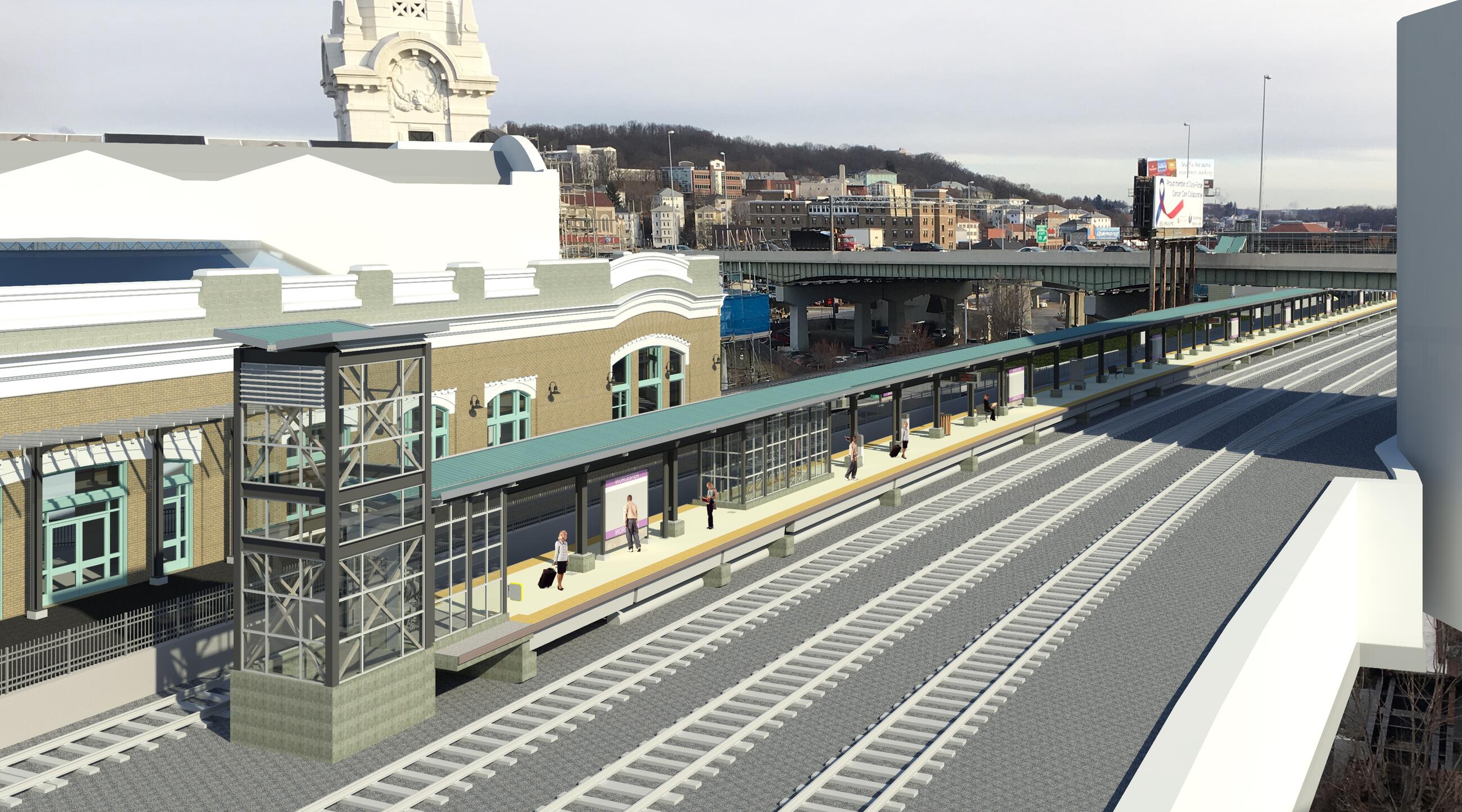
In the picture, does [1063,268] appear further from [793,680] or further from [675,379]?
[793,680]

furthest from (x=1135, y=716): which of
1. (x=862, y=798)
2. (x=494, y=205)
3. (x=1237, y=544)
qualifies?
(x=494, y=205)

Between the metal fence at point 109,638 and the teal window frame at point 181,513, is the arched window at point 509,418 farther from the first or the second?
the metal fence at point 109,638

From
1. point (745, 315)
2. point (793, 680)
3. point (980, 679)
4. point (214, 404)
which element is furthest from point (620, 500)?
point (745, 315)

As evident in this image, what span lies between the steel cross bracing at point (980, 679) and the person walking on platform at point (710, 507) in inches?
263

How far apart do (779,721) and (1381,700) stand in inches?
1032

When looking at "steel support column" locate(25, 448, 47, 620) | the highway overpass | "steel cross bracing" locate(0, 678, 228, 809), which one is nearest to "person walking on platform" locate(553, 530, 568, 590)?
"steel cross bracing" locate(0, 678, 228, 809)

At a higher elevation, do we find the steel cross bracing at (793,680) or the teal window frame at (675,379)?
the teal window frame at (675,379)

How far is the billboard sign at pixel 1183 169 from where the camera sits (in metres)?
79.3

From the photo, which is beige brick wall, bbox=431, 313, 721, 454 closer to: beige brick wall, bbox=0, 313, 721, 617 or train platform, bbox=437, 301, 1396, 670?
beige brick wall, bbox=0, 313, 721, 617

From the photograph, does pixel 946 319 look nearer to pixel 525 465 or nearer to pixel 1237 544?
pixel 1237 544

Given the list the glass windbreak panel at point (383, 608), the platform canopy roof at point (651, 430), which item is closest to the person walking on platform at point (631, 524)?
the platform canopy roof at point (651, 430)

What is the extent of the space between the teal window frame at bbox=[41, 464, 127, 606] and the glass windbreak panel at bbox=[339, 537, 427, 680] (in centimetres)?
730

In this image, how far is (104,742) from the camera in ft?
59.0

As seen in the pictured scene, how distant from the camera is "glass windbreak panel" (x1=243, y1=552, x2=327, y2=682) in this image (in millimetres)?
17672
